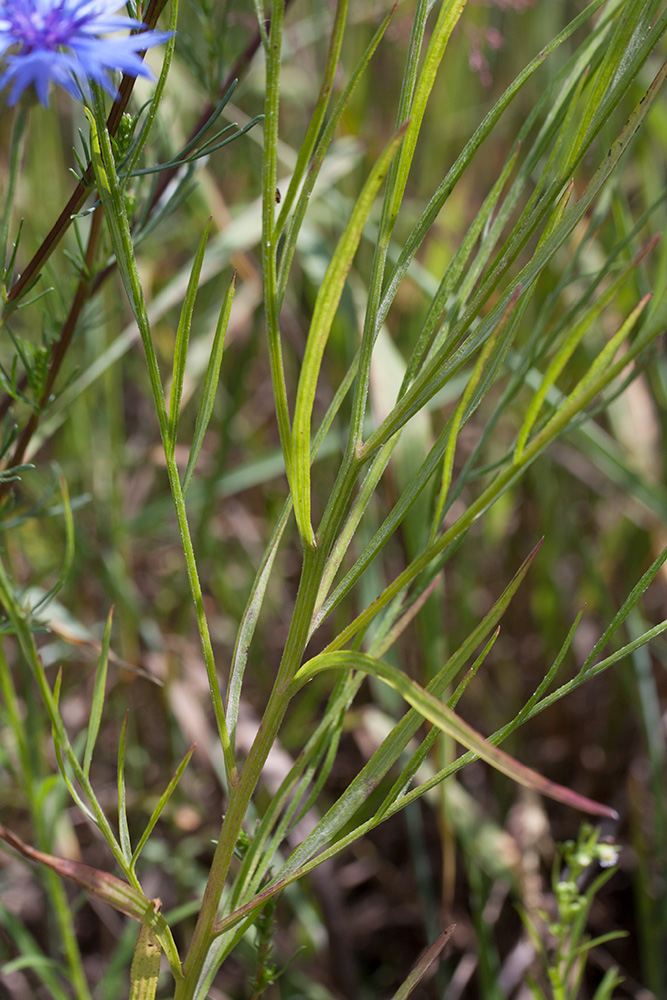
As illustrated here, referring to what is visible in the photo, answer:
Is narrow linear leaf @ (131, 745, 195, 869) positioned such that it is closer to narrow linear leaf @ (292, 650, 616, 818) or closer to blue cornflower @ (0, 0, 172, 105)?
narrow linear leaf @ (292, 650, 616, 818)

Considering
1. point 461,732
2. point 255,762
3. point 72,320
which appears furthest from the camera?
point 72,320

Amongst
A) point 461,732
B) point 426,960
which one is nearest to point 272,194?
point 461,732

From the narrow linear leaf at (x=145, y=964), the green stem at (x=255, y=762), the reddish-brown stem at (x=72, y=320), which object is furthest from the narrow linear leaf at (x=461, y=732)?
the reddish-brown stem at (x=72, y=320)

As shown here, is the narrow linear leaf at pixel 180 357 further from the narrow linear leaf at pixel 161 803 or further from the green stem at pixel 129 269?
the narrow linear leaf at pixel 161 803

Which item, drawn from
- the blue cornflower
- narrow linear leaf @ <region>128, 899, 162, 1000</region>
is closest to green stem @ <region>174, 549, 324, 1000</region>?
narrow linear leaf @ <region>128, 899, 162, 1000</region>

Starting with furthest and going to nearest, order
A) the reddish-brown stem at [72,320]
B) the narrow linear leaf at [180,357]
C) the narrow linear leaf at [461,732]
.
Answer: the reddish-brown stem at [72,320] → the narrow linear leaf at [180,357] → the narrow linear leaf at [461,732]

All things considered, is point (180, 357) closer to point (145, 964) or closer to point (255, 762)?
point (255, 762)
